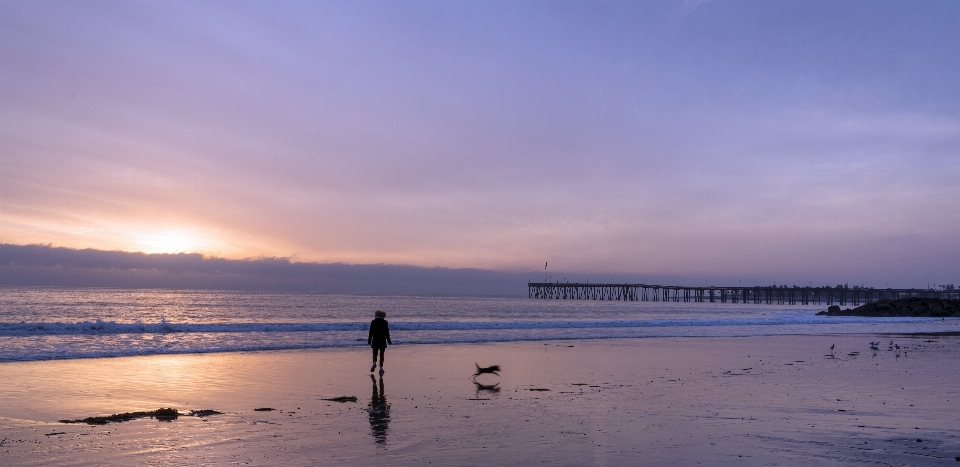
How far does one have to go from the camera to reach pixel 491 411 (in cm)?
1171

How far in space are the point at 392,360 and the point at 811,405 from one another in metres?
12.0

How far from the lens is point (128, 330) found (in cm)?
3152

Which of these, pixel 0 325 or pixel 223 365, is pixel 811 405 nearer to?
pixel 223 365

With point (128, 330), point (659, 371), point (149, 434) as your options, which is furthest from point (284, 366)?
point (128, 330)

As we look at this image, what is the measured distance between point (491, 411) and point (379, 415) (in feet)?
6.31

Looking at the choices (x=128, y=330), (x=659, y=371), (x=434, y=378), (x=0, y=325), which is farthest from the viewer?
(x=128, y=330)

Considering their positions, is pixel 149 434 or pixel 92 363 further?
pixel 92 363

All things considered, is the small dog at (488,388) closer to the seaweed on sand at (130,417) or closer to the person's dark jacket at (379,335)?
the person's dark jacket at (379,335)

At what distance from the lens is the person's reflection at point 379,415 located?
965cm

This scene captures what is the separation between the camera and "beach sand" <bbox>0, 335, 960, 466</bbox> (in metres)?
8.50

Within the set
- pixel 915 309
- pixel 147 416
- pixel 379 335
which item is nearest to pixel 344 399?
pixel 147 416

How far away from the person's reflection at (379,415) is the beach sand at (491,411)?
34mm

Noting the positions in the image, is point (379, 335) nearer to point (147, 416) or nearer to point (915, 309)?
point (147, 416)

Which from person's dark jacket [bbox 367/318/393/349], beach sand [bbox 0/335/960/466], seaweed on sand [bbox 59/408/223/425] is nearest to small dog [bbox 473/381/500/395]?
beach sand [bbox 0/335/960/466]
